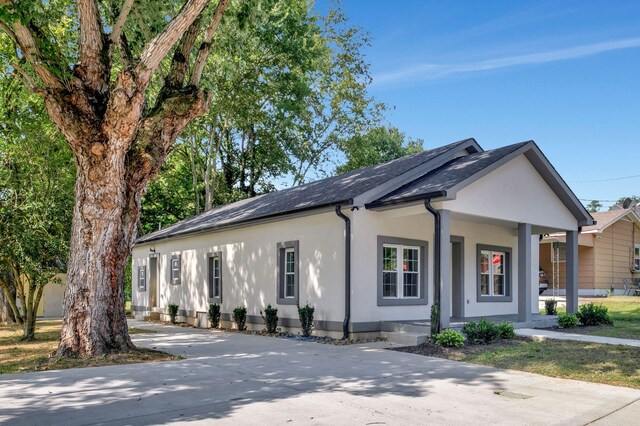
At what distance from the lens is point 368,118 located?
33.1m

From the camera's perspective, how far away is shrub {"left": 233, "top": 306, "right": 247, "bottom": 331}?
16.4 meters

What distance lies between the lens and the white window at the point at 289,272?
15086 mm

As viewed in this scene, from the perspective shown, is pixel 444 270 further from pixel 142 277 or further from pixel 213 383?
pixel 142 277

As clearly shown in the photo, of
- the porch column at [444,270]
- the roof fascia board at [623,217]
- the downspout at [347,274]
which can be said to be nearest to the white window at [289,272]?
the downspout at [347,274]

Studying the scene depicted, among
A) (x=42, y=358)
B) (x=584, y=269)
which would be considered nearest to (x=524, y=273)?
(x=42, y=358)

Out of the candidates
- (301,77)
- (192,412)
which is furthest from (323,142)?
(192,412)

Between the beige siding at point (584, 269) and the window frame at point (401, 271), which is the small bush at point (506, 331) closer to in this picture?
the window frame at point (401, 271)

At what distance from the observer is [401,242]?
14117 mm

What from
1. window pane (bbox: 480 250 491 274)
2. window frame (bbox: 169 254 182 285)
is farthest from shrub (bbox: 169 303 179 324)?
window pane (bbox: 480 250 491 274)

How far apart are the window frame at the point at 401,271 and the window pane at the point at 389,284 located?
58 mm

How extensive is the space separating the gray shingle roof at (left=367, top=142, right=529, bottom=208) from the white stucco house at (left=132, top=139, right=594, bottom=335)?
0.04 m

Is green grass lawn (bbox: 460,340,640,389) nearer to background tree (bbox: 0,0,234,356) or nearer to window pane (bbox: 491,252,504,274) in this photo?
window pane (bbox: 491,252,504,274)

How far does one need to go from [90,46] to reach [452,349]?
915 cm

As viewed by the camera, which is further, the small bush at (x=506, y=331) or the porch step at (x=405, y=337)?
the small bush at (x=506, y=331)
